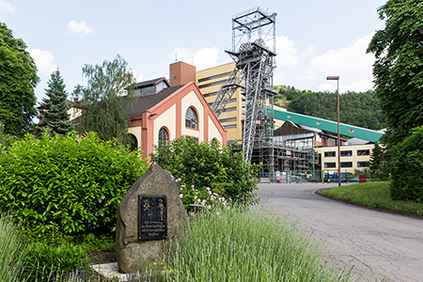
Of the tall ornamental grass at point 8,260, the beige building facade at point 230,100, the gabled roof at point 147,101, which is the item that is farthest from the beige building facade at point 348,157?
the tall ornamental grass at point 8,260

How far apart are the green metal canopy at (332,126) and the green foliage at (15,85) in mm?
53751

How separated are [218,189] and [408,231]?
5641mm

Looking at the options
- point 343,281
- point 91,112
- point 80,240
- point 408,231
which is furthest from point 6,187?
point 91,112

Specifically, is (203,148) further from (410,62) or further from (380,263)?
(410,62)

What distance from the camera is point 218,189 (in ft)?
24.1

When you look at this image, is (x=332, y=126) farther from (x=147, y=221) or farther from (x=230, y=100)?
(x=147, y=221)

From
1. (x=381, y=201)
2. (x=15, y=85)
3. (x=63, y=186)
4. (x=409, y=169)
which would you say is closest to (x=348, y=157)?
(x=381, y=201)

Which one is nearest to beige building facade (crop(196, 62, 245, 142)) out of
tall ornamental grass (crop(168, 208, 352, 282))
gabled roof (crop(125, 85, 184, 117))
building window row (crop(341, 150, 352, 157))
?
building window row (crop(341, 150, 352, 157))

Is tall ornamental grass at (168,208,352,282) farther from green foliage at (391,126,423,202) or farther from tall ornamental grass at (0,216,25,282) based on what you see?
green foliage at (391,126,423,202)

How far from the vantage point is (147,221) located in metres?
4.39

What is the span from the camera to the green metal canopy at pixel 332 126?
64.4 metres

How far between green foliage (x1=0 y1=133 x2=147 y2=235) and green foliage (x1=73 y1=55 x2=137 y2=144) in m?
19.8

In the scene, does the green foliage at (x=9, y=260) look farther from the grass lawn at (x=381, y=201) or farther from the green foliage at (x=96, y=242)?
the grass lawn at (x=381, y=201)

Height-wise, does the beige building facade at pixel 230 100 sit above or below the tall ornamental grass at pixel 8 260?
above
